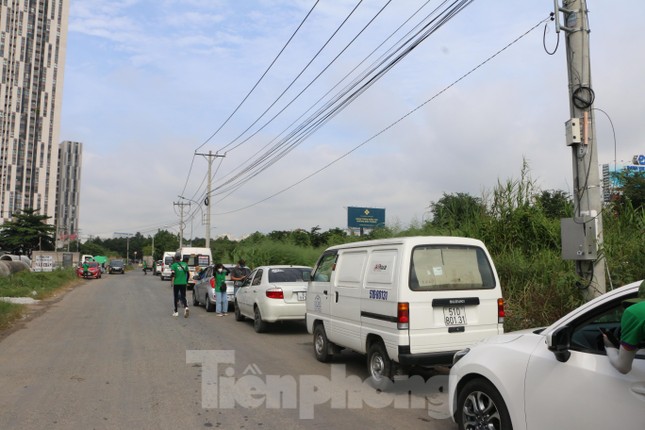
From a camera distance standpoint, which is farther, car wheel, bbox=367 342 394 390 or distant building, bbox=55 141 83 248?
distant building, bbox=55 141 83 248

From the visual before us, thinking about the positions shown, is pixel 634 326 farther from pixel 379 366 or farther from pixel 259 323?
pixel 259 323

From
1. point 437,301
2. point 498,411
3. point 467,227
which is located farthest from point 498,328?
point 467,227

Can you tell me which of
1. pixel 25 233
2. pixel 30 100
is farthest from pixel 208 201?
pixel 30 100

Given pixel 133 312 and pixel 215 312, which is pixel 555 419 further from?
pixel 133 312

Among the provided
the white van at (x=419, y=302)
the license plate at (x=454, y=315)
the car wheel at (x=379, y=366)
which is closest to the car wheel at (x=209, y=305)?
the white van at (x=419, y=302)

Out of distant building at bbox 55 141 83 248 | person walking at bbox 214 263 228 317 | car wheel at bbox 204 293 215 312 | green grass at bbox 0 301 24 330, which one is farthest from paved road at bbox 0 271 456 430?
distant building at bbox 55 141 83 248

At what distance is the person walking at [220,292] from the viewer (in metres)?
14.7

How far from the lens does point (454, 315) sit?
20.2 ft

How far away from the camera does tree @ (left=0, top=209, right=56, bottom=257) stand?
6950 centimetres

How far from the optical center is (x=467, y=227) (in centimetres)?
1226

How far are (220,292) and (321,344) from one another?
24.6 feet

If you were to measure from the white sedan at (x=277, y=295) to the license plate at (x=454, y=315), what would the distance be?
17.3 feet

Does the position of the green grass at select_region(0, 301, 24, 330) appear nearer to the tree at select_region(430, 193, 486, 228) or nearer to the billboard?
the tree at select_region(430, 193, 486, 228)

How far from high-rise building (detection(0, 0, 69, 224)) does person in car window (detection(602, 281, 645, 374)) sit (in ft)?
339
